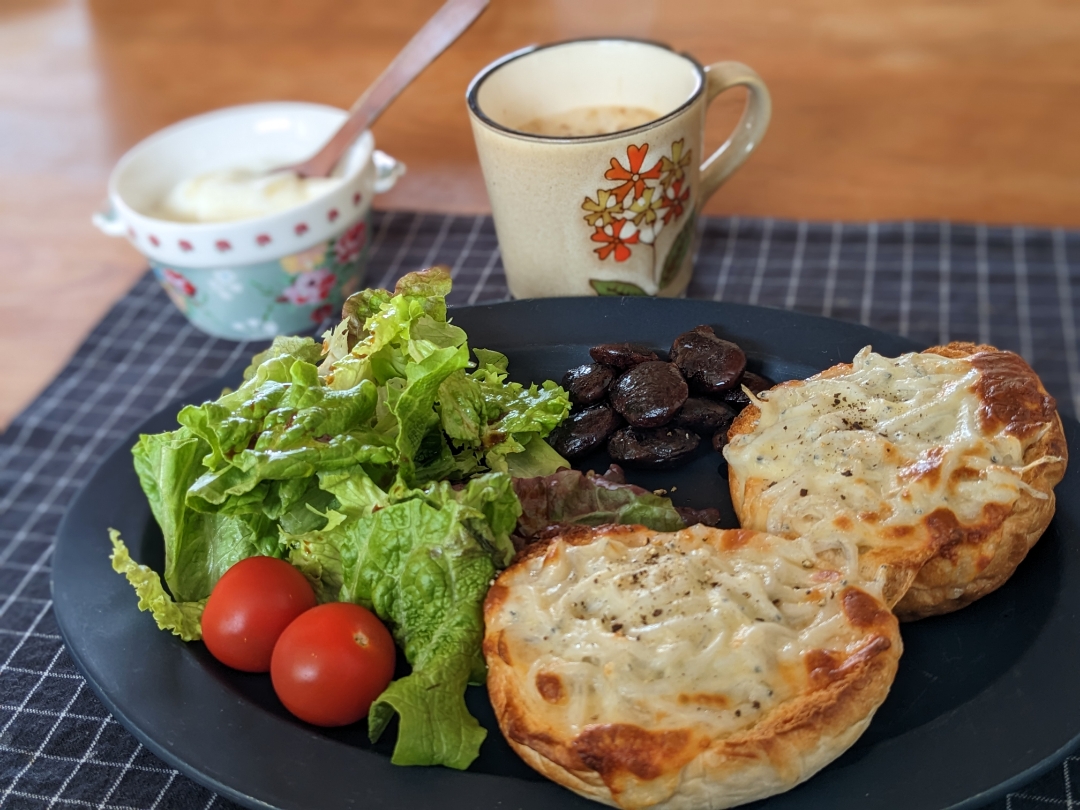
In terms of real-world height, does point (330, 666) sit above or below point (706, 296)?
above

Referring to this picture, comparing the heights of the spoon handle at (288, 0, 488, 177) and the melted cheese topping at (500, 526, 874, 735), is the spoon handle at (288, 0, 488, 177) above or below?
above

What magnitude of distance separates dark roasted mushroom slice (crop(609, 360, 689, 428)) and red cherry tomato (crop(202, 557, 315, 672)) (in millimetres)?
889

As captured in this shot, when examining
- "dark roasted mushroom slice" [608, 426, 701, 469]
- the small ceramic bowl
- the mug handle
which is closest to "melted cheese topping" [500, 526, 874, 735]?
"dark roasted mushroom slice" [608, 426, 701, 469]

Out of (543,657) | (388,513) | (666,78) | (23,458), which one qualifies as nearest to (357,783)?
(543,657)

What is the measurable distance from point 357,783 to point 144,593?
65 centimetres

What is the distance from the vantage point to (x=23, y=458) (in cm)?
324

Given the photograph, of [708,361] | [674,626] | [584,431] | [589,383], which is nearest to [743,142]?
[708,361]

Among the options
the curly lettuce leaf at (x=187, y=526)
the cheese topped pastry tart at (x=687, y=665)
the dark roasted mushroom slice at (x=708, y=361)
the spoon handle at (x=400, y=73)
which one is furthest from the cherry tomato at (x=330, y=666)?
the spoon handle at (x=400, y=73)

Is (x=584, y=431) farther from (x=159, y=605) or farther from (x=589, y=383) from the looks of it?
(x=159, y=605)

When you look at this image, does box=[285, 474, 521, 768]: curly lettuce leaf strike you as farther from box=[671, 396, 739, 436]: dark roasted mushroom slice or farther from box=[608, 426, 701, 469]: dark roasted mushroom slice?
box=[671, 396, 739, 436]: dark roasted mushroom slice

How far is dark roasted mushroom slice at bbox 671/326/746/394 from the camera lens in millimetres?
2580

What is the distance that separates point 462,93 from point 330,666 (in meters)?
3.43

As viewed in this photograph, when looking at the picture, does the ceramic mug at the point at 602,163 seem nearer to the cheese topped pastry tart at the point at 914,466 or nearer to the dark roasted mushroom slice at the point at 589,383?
the dark roasted mushroom slice at the point at 589,383

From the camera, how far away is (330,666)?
192 cm
